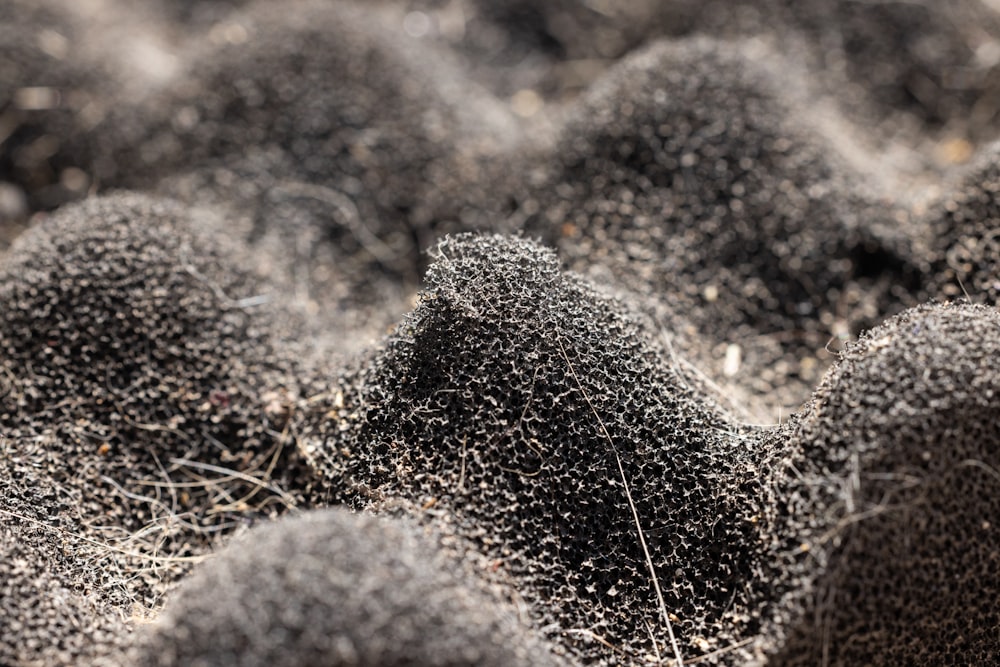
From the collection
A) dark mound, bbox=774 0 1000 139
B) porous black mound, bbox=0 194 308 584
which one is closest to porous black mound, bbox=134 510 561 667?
porous black mound, bbox=0 194 308 584

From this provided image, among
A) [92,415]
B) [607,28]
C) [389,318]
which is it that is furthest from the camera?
[607,28]

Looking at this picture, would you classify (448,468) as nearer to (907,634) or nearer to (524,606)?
(524,606)

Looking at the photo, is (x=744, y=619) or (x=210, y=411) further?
(x=210, y=411)

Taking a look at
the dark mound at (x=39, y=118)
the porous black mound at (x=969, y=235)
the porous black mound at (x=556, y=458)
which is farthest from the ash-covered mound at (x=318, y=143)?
the porous black mound at (x=969, y=235)

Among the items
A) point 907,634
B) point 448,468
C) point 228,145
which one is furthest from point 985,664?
point 228,145

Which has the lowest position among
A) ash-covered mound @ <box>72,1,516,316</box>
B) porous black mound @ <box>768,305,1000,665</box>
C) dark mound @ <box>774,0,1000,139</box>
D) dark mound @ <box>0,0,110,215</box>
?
dark mound @ <box>0,0,110,215</box>

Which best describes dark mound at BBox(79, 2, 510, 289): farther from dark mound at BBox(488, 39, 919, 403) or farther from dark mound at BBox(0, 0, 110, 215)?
dark mound at BBox(488, 39, 919, 403)

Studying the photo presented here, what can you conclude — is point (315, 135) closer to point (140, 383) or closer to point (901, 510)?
point (140, 383)
